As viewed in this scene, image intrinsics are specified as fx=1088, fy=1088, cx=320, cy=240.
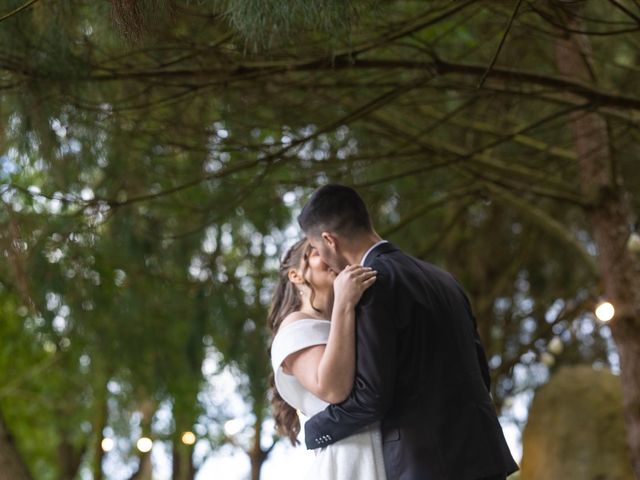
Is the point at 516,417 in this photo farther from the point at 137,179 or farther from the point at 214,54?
the point at 214,54

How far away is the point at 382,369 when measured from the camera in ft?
8.92

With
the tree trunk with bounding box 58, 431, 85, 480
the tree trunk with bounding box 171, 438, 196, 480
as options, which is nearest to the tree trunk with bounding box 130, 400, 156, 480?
Result: the tree trunk with bounding box 171, 438, 196, 480

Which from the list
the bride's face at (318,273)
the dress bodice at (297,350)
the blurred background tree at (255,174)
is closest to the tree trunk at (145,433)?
the blurred background tree at (255,174)

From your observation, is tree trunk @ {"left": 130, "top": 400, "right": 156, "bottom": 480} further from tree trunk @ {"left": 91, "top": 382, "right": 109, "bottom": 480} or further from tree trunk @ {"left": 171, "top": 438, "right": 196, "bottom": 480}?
tree trunk @ {"left": 91, "top": 382, "right": 109, "bottom": 480}

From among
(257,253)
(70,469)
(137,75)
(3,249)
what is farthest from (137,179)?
(70,469)

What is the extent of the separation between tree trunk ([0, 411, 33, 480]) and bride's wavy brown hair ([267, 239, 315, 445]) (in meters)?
3.25

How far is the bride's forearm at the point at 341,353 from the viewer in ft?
9.08

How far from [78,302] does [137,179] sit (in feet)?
2.84

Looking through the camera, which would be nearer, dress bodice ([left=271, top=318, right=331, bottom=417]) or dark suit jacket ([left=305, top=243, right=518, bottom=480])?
dark suit jacket ([left=305, top=243, right=518, bottom=480])

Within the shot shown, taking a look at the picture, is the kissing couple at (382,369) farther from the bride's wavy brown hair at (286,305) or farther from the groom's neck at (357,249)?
the bride's wavy brown hair at (286,305)

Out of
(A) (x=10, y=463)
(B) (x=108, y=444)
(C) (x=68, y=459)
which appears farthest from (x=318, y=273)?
(C) (x=68, y=459)

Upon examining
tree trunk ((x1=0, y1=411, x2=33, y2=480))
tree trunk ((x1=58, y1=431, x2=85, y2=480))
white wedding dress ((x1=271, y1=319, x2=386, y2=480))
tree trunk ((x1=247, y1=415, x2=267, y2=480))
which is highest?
white wedding dress ((x1=271, y1=319, x2=386, y2=480))

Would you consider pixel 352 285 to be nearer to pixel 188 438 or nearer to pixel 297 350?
pixel 297 350

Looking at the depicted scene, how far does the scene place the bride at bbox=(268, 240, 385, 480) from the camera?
278cm
